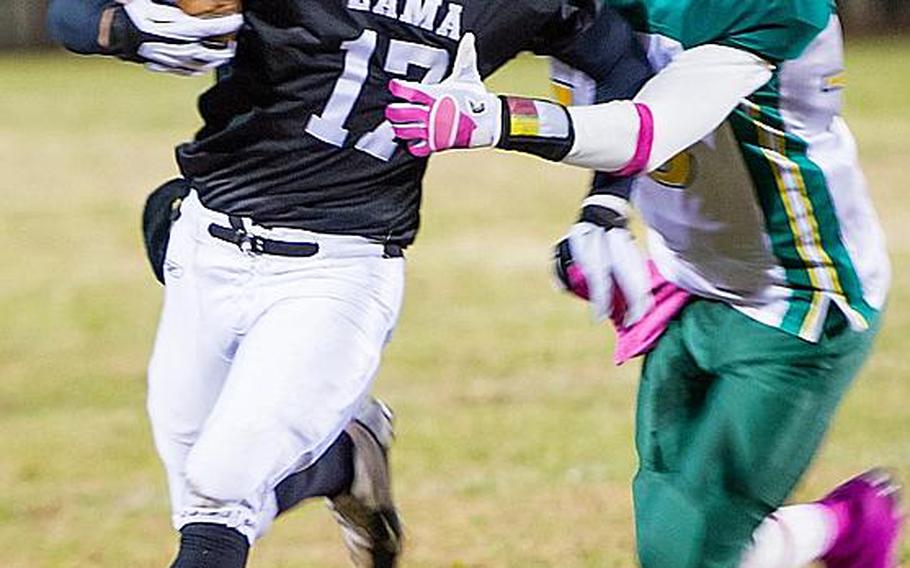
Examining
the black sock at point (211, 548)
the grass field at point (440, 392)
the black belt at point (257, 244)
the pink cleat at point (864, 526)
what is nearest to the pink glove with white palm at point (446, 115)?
the black belt at point (257, 244)

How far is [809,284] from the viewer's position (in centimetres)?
361

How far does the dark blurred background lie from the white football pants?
20507 millimetres

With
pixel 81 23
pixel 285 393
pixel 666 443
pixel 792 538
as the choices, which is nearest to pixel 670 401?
pixel 666 443

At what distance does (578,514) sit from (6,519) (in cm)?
146

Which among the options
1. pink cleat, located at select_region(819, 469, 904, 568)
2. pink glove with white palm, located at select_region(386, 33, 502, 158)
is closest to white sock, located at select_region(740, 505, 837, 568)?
pink cleat, located at select_region(819, 469, 904, 568)

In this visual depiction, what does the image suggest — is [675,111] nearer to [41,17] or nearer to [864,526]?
[864,526]

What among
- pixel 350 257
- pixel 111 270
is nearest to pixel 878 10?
pixel 111 270

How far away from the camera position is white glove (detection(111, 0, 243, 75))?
10.6 ft

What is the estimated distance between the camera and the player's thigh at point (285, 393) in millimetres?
3338

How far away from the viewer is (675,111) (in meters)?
3.28

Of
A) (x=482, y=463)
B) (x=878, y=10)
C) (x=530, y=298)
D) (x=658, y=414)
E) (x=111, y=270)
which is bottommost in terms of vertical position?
(x=878, y=10)

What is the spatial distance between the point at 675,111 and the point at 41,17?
21.4 metres

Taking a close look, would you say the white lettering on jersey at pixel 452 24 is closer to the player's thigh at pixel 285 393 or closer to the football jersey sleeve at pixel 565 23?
the football jersey sleeve at pixel 565 23

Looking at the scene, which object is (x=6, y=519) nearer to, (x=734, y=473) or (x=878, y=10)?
(x=734, y=473)
